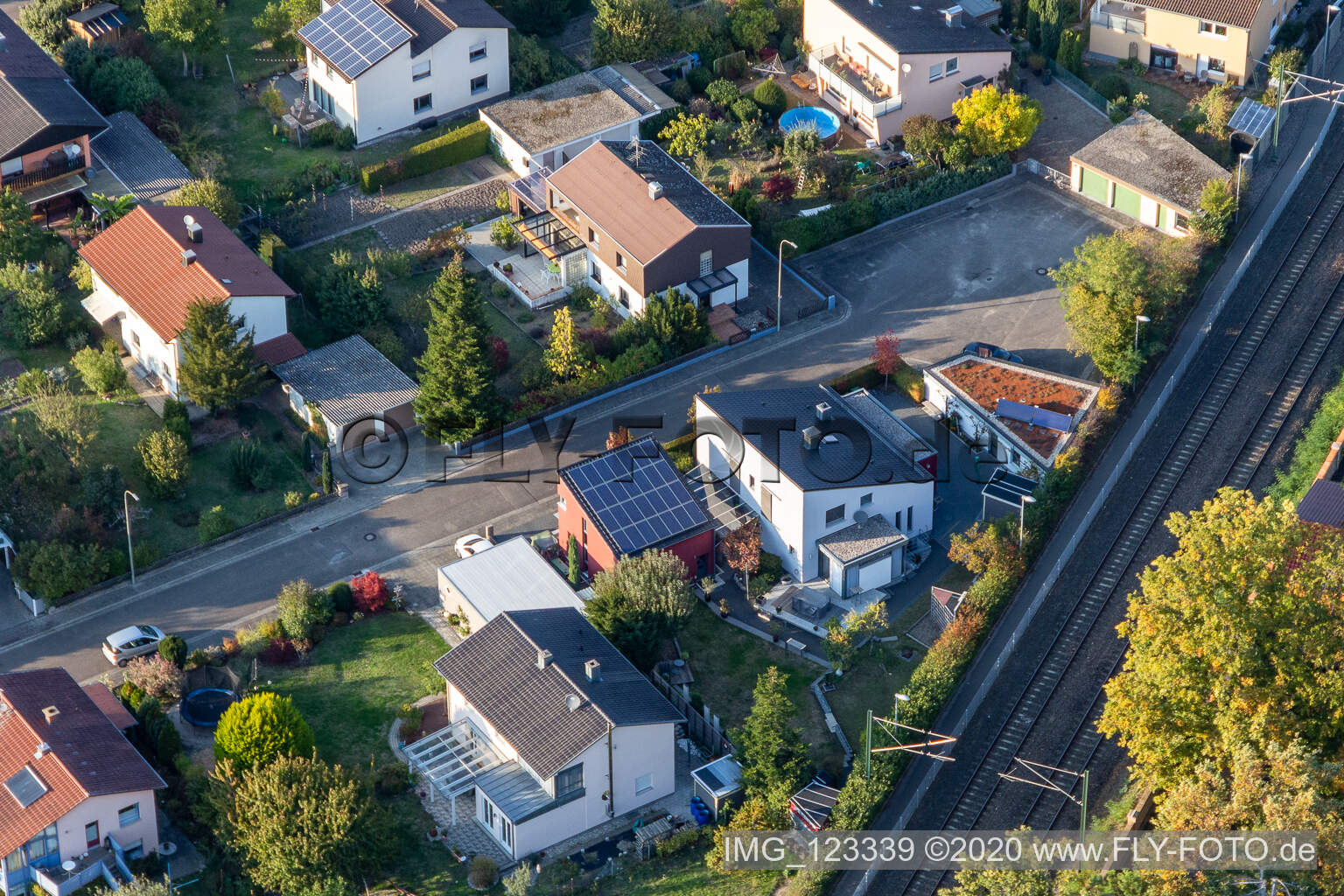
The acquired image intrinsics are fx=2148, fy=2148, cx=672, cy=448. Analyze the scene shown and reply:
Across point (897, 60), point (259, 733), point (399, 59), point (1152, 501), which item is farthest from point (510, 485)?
point (897, 60)

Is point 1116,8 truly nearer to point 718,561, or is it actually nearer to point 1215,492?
point 1215,492

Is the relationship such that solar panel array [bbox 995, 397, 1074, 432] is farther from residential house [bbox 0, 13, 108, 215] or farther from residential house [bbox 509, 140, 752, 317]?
residential house [bbox 0, 13, 108, 215]

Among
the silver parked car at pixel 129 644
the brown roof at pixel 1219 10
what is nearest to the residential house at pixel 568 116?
the brown roof at pixel 1219 10

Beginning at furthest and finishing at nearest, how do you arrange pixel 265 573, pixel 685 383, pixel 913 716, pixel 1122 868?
pixel 685 383
pixel 265 573
pixel 913 716
pixel 1122 868

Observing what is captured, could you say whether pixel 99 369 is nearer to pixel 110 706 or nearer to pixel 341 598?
pixel 341 598

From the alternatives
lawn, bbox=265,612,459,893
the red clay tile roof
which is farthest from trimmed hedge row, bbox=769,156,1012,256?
lawn, bbox=265,612,459,893

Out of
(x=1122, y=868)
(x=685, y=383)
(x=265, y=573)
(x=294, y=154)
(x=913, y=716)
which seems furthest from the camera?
(x=294, y=154)

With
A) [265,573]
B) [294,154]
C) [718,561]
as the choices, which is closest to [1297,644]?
[718,561]
